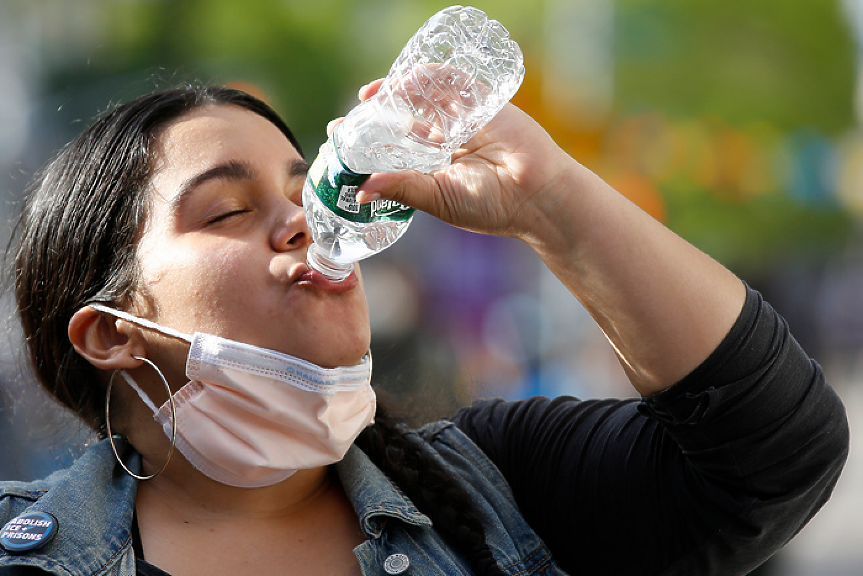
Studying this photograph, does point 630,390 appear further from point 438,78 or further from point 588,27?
point 438,78

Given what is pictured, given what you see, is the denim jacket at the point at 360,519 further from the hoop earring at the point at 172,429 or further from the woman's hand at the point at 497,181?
the woman's hand at the point at 497,181

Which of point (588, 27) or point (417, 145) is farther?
point (588, 27)

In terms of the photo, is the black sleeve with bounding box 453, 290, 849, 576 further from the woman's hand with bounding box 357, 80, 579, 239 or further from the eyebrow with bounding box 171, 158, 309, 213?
the eyebrow with bounding box 171, 158, 309, 213

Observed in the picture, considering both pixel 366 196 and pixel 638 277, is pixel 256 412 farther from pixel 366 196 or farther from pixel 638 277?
pixel 638 277

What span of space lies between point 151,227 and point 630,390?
22.7 ft

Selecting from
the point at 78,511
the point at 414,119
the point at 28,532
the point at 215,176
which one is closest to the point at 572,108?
the point at 215,176

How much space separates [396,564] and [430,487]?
0.24 metres

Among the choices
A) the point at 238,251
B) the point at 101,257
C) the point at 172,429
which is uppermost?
the point at 238,251

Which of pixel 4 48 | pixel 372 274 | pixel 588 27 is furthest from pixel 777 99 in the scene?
pixel 4 48

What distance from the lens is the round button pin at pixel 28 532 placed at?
192cm

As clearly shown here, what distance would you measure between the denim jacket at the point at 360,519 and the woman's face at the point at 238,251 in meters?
0.37

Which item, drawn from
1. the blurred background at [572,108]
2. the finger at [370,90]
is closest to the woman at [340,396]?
the finger at [370,90]

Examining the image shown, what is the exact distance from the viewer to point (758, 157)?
426 inches

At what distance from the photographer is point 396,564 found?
82.7 inches
